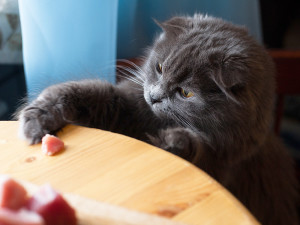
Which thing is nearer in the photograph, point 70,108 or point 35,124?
point 35,124

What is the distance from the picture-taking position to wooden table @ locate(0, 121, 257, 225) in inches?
31.5

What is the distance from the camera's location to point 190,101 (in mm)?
1252

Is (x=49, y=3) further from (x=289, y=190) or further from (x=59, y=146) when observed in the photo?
(x=289, y=190)

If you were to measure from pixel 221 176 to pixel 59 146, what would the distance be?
667mm

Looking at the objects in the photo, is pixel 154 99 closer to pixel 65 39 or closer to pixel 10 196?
pixel 65 39

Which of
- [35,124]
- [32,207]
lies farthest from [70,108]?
[32,207]

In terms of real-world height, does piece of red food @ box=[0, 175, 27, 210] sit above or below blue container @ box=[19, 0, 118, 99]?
below

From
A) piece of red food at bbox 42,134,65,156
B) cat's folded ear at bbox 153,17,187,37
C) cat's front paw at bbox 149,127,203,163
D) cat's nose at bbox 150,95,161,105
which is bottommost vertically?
cat's front paw at bbox 149,127,203,163

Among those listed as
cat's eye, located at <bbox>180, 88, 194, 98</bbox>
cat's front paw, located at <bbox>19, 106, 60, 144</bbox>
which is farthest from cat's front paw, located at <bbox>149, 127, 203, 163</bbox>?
cat's front paw, located at <bbox>19, 106, 60, 144</bbox>

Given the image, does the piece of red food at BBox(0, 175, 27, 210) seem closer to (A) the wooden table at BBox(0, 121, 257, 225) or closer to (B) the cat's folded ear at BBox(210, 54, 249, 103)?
(A) the wooden table at BBox(0, 121, 257, 225)

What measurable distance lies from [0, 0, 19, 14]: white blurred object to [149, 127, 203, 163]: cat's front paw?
95 centimetres

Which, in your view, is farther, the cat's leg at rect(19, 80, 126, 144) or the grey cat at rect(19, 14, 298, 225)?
the grey cat at rect(19, 14, 298, 225)

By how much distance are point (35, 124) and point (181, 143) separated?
1.57ft

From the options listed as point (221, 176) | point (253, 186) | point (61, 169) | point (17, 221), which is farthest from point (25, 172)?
point (253, 186)
